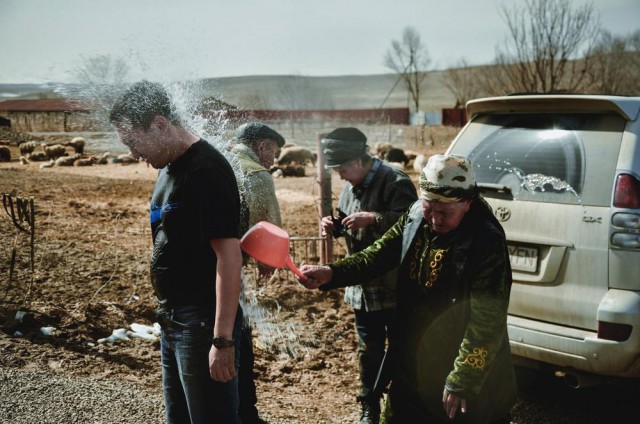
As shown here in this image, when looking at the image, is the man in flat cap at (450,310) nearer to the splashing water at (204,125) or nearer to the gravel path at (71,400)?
the splashing water at (204,125)

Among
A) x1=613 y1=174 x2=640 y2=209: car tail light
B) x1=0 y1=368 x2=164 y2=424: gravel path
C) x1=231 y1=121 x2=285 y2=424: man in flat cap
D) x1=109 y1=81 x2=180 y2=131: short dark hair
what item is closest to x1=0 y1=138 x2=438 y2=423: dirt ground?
x1=0 y1=368 x2=164 y2=424: gravel path

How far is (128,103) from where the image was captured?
2.27 metres

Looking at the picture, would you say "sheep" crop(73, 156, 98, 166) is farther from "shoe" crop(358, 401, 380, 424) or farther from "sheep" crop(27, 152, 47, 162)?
"shoe" crop(358, 401, 380, 424)

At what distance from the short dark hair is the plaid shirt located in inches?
68.7

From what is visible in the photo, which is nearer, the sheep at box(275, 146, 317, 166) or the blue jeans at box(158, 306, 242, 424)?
the blue jeans at box(158, 306, 242, 424)

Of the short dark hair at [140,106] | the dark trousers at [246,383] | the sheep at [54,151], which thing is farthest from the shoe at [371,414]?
the sheep at [54,151]

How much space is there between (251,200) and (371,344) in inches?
47.2

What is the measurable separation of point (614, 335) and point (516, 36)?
1654cm

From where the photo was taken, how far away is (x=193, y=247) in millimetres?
2314

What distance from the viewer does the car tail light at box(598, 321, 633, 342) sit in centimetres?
321

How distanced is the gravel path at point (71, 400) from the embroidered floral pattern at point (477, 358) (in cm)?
215

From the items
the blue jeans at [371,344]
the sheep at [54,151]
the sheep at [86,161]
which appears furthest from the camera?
the sheep at [86,161]

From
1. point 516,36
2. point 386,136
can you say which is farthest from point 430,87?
point 516,36

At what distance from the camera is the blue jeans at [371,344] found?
375 cm
